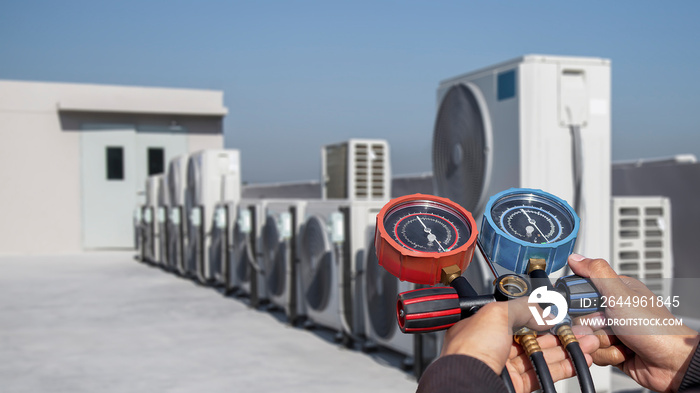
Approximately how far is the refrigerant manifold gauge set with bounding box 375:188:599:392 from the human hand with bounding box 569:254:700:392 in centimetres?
5

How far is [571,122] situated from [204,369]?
3251mm

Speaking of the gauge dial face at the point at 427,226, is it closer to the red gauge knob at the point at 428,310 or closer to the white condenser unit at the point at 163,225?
the red gauge knob at the point at 428,310

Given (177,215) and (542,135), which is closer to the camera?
(542,135)

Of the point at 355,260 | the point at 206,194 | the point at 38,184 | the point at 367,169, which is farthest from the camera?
the point at 38,184

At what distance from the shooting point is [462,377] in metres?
0.92

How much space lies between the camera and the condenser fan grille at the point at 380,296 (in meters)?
4.99

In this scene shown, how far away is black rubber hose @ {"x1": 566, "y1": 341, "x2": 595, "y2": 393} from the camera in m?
0.97

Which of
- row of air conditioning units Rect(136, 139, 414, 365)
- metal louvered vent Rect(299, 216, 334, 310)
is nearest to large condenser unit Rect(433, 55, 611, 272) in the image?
row of air conditioning units Rect(136, 139, 414, 365)

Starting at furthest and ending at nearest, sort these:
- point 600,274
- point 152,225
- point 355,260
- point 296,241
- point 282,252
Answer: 1. point 152,225
2. point 282,252
3. point 296,241
4. point 355,260
5. point 600,274

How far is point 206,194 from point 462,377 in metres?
9.23

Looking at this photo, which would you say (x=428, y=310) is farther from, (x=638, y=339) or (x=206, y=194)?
(x=206, y=194)

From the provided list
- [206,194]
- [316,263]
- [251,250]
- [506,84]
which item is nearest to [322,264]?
[316,263]

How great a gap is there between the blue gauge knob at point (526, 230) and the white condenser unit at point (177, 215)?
1003cm

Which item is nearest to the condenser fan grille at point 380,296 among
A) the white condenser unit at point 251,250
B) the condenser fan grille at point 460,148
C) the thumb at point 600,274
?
the condenser fan grille at point 460,148
